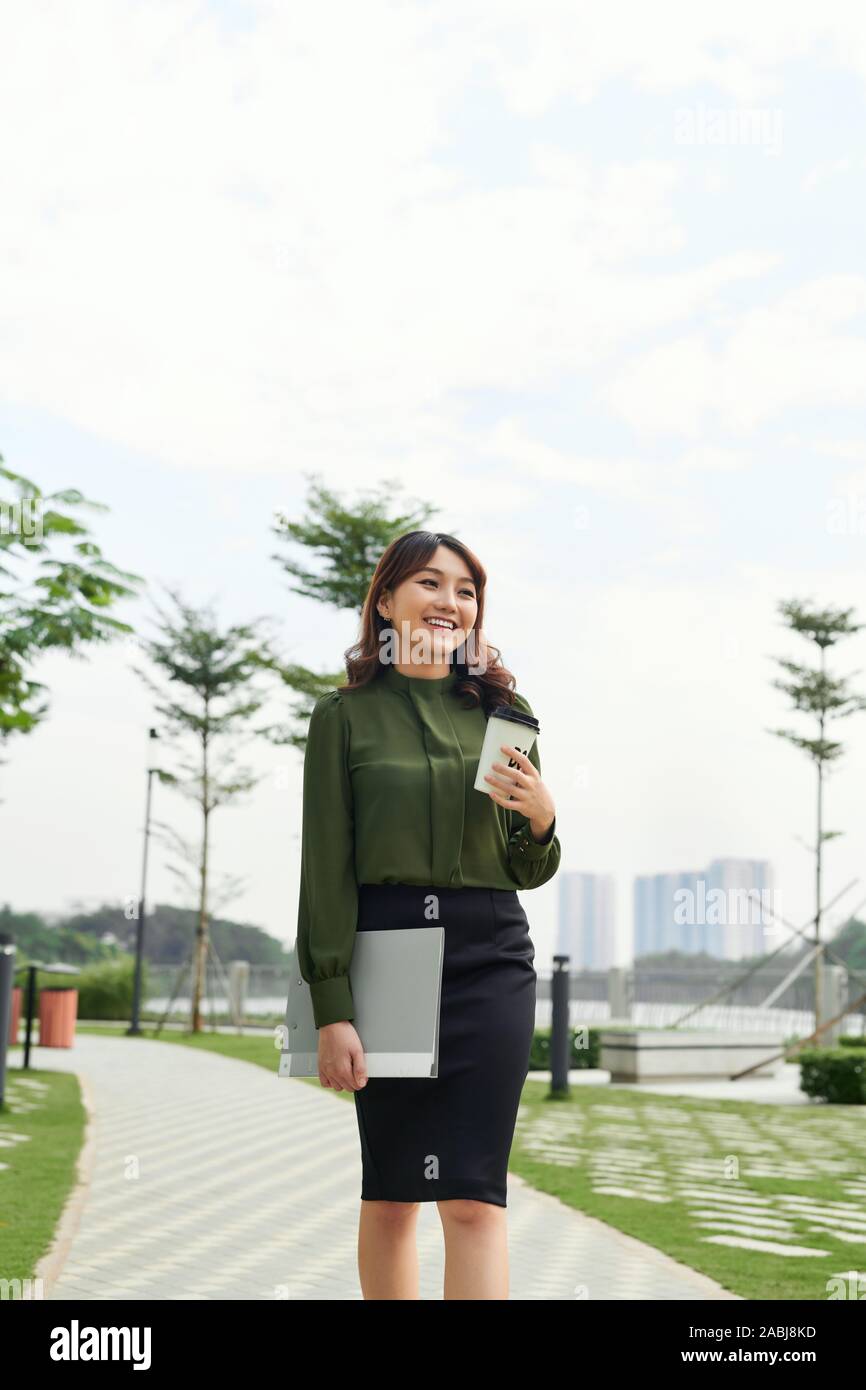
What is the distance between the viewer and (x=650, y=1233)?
567 cm

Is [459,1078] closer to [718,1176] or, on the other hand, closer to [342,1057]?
[342,1057]

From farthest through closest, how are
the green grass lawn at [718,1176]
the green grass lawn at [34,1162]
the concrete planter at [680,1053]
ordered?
the concrete planter at [680,1053], the green grass lawn at [718,1176], the green grass lawn at [34,1162]

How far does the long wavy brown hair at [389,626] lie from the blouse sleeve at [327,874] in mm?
Answer: 162

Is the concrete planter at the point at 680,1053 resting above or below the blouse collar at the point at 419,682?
below

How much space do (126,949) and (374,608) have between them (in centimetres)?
2879

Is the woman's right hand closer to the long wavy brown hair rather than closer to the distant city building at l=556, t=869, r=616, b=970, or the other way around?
the long wavy brown hair

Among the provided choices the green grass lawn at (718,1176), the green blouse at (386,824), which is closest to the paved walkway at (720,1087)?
the green grass lawn at (718,1176)

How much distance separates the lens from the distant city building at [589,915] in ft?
227

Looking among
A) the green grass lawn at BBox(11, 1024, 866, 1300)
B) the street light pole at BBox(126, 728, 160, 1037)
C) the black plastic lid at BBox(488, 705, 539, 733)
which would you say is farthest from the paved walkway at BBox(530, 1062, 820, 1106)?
the black plastic lid at BBox(488, 705, 539, 733)

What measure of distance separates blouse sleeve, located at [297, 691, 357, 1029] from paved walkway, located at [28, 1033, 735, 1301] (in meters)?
2.21

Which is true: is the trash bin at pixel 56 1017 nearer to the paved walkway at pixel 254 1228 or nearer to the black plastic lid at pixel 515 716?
the paved walkway at pixel 254 1228

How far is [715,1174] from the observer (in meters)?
7.75

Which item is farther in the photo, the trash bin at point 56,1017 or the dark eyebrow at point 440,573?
the trash bin at point 56,1017
